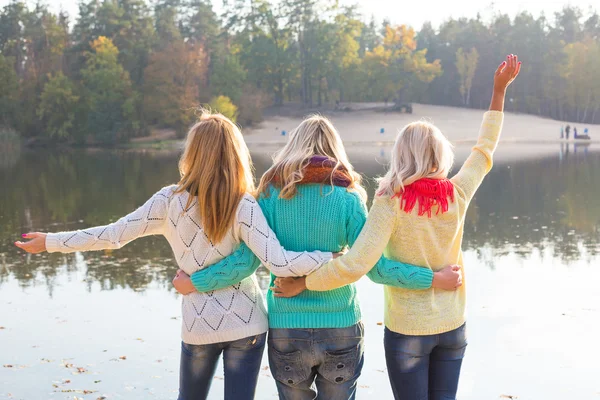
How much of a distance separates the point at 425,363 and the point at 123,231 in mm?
1302

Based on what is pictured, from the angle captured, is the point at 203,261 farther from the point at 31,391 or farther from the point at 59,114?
the point at 59,114

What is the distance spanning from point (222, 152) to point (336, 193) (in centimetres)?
47

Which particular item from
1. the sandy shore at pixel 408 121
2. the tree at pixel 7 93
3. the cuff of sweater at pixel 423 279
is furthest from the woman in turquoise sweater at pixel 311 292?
the tree at pixel 7 93

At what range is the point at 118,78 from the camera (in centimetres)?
4688

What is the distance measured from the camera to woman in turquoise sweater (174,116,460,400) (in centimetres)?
285

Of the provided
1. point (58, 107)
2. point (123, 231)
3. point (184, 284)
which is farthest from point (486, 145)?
point (58, 107)

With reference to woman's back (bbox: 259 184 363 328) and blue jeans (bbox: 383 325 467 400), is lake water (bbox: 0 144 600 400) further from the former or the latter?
woman's back (bbox: 259 184 363 328)

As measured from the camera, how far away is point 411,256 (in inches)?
115

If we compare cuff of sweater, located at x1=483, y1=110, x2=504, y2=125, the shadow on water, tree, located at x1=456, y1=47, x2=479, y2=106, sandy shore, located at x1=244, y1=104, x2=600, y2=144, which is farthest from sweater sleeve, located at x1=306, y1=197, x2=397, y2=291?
tree, located at x1=456, y1=47, x2=479, y2=106

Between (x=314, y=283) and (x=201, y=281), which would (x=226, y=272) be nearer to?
(x=201, y=281)

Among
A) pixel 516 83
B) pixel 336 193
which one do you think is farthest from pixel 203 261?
pixel 516 83

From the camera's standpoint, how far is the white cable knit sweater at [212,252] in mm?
2852

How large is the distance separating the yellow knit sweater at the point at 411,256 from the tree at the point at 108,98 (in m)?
43.1

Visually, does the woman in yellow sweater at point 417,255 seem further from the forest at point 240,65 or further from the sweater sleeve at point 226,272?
the forest at point 240,65
